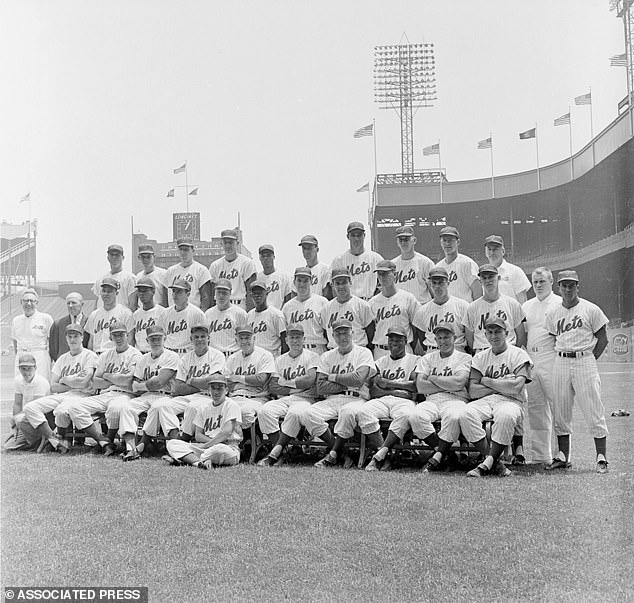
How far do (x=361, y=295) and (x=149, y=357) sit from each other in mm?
2215

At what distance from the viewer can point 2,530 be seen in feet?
14.5

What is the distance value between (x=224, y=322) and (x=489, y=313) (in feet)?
8.57

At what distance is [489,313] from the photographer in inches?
256

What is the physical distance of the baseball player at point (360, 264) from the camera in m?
7.54

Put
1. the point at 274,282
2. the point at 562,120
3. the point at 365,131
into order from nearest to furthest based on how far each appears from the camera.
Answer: the point at 274,282
the point at 365,131
the point at 562,120

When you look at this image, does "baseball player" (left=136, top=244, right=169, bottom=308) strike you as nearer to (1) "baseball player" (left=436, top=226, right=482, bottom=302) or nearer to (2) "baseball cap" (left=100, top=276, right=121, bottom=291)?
(2) "baseball cap" (left=100, top=276, right=121, bottom=291)

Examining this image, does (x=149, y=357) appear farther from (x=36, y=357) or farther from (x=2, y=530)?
(x=2, y=530)

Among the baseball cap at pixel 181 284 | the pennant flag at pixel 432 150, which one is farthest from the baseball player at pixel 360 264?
the pennant flag at pixel 432 150

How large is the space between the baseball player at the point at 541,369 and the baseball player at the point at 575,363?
0.13 meters

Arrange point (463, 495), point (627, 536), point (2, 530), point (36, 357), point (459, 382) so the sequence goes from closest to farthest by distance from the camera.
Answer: point (627, 536) → point (2, 530) → point (463, 495) → point (459, 382) → point (36, 357)

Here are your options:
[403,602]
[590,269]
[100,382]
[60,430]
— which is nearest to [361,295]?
[100,382]

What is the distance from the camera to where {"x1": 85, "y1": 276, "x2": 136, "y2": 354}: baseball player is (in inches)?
308

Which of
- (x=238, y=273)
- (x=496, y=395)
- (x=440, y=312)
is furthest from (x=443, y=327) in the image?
(x=238, y=273)

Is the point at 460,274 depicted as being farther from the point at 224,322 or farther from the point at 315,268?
the point at 224,322
